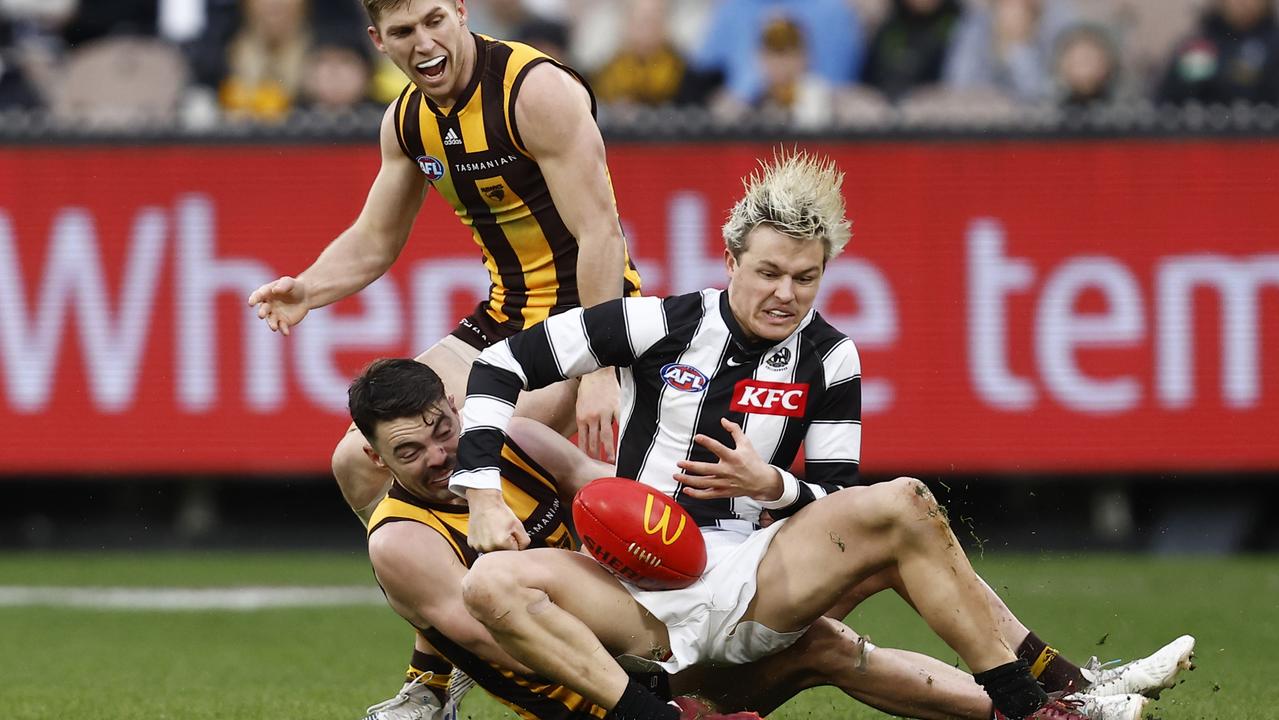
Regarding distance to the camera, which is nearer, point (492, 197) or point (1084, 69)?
point (492, 197)

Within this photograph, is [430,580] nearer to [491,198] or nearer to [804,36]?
[491,198]

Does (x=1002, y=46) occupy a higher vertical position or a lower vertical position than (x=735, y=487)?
higher

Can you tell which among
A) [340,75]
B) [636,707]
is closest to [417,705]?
[636,707]

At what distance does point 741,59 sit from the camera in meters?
11.3

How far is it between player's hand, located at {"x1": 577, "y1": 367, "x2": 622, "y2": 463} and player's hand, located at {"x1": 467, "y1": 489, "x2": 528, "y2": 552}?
0.71 m

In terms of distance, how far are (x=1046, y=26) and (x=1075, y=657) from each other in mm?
5234

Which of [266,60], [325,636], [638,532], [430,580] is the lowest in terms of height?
[325,636]

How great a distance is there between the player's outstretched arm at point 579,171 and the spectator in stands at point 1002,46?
599 centimetres

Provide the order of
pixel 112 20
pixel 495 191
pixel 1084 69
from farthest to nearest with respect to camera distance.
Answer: pixel 112 20
pixel 1084 69
pixel 495 191

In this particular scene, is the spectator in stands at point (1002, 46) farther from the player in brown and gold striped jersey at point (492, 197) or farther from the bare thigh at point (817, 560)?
the bare thigh at point (817, 560)

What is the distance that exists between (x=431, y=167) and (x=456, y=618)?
1.58m

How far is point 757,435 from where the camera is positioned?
16.3 feet

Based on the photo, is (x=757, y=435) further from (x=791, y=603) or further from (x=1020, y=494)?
(x=1020, y=494)

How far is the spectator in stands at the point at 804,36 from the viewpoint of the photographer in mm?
11258
